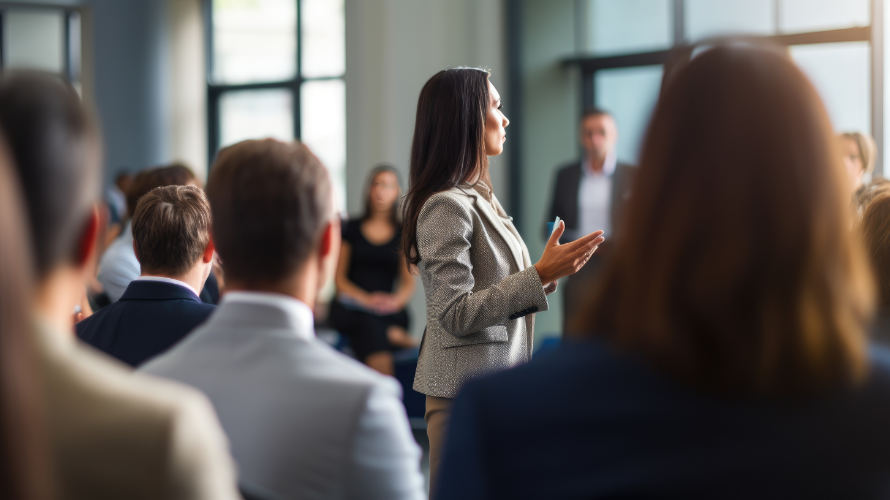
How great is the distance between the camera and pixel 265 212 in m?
1.27

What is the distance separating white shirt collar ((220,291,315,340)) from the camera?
1243 mm

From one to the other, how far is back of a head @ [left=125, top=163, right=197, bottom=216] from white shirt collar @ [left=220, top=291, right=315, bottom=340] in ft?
6.01

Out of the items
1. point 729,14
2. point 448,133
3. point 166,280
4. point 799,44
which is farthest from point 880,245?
point 729,14

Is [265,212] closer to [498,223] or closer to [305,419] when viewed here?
[305,419]

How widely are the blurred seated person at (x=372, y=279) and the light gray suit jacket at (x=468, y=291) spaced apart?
11.7 feet

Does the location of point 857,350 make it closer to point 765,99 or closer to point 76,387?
point 765,99

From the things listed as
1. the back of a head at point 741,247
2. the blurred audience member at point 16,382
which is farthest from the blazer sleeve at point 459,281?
the blurred audience member at point 16,382

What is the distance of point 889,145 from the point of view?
193 inches

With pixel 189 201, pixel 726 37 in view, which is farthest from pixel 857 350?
pixel 189 201

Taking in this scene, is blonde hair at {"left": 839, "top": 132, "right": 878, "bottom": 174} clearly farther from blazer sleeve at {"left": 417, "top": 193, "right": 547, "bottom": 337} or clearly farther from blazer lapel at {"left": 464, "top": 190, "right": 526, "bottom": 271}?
blazer sleeve at {"left": 417, "top": 193, "right": 547, "bottom": 337}

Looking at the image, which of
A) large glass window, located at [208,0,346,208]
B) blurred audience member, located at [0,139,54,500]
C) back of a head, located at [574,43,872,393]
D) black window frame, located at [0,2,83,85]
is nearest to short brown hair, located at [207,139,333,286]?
back of a head, located at [574,43,872,393]

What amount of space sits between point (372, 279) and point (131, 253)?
282cm

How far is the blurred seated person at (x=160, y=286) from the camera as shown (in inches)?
77.8

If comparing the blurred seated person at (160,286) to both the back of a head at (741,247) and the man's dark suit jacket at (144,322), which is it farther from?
the back of a head at (741,247)
